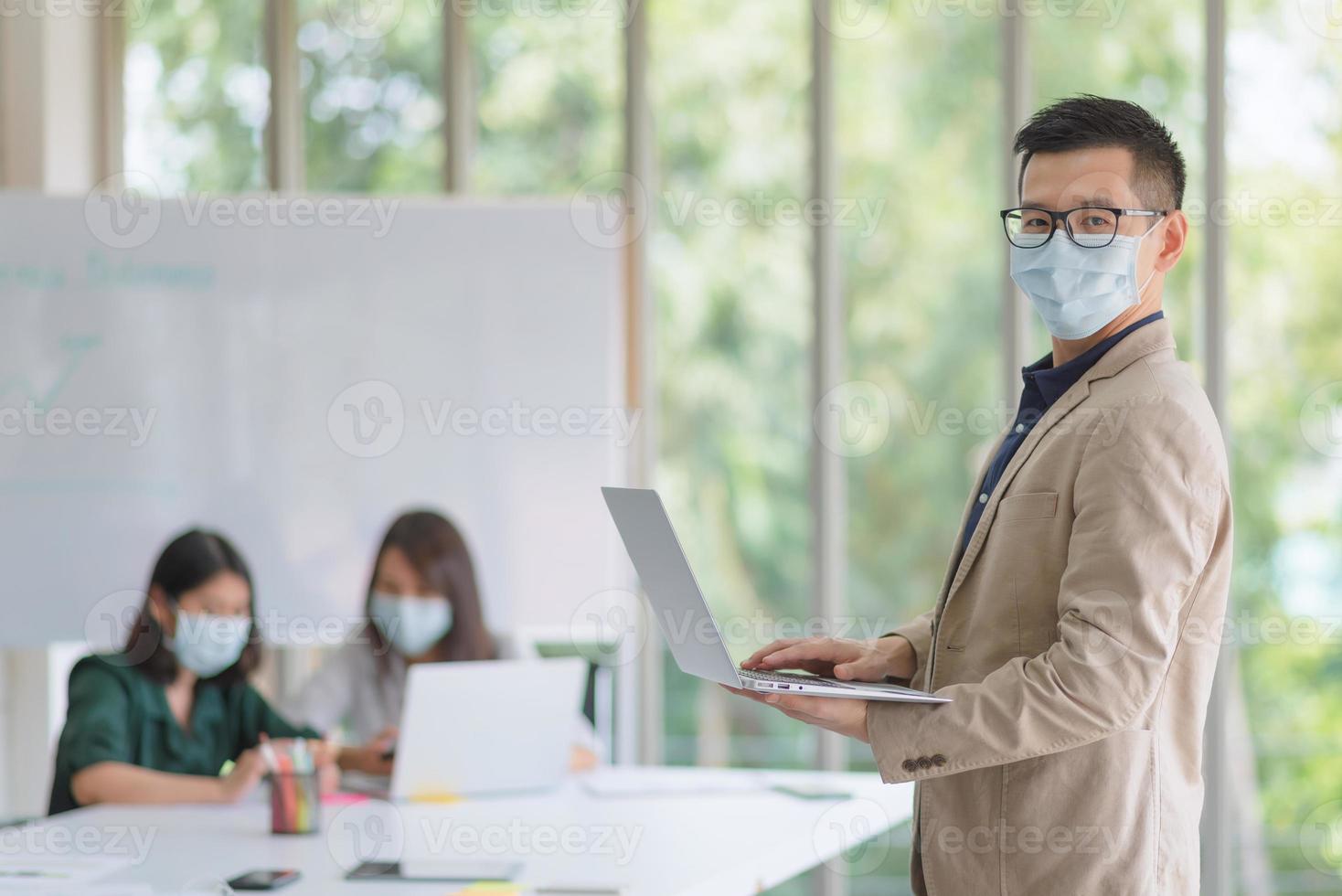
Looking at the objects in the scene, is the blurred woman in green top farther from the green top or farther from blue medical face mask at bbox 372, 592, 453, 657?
blue medical face mask at bbox 372, 592, 453, 657

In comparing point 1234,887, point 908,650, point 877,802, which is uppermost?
point 908,650

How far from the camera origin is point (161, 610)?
9.47 ft

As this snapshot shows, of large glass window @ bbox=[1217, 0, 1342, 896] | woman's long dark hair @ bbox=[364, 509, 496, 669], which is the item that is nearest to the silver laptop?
woman's long dark hair @ bbox=[364, 509, 496, 669]

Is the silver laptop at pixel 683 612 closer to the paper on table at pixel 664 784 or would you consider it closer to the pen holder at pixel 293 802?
the pen holder at pixel 293 802

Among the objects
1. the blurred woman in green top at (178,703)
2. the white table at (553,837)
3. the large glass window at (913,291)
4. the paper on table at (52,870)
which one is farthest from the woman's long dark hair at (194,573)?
the large glass window at (913,291)

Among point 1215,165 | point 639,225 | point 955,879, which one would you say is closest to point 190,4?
point 639,225

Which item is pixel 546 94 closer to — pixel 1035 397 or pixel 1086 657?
pixel 1035 397

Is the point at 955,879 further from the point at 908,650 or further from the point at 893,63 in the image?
the point at 893,63

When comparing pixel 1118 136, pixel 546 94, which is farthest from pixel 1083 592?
pixel 546 94

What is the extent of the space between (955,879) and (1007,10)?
2.88m

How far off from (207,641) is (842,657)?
1.64m

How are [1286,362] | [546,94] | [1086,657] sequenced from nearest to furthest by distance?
1. [1086,657]
2. [1286,362]
3. [546,94]

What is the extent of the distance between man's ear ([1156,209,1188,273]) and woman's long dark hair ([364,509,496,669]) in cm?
210

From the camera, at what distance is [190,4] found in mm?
4199
